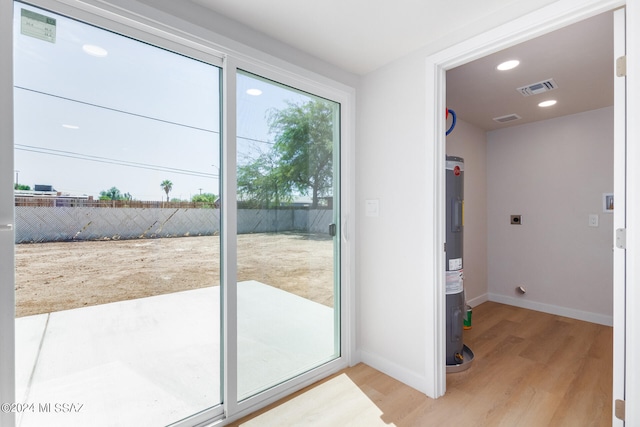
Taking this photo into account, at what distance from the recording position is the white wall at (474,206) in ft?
12.8

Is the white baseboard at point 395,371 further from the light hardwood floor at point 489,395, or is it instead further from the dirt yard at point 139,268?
the dirt yard at point 139,268

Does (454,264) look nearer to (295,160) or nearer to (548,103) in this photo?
(295,160)

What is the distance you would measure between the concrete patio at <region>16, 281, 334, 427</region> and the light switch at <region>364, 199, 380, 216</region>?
933 millimetres

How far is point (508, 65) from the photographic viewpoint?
2.42 metres

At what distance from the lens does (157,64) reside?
1700mm

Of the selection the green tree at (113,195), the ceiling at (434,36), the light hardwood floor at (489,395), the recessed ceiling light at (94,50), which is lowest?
the light hardwood floor at (489,395)

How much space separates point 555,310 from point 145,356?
443cm

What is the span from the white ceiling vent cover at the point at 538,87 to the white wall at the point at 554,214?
3.76 ft

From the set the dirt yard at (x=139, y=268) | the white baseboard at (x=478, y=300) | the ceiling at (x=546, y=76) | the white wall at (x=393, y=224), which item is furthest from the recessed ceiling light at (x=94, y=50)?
the white baseboard at (x=478, y=300)

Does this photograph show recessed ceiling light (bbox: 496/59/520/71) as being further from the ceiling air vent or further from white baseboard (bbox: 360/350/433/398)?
white baseboard (bbox: 360/350/433/398)

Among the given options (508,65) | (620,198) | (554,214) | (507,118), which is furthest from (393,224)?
(554,214)

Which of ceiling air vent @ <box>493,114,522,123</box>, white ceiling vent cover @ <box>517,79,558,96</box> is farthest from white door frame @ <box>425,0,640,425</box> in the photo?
ceiling air vent @ <box>493,114,522,123</box>

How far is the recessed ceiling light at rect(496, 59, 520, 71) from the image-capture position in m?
2.37

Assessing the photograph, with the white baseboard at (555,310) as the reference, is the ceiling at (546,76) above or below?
above
